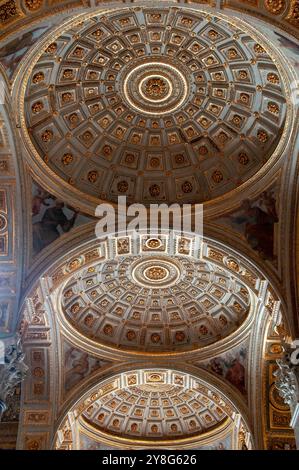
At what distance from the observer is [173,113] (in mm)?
20812

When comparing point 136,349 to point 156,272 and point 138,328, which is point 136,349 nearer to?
point 138,328

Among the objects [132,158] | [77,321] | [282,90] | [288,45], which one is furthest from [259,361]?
[288,45]

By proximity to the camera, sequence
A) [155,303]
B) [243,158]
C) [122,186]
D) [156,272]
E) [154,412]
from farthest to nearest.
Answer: [154,412], [155,303], [156,272], [122,186], [243,158]

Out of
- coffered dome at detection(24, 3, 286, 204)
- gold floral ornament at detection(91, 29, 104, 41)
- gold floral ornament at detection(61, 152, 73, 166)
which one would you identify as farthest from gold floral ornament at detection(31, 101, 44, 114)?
gold floral ornament at detection(91, 29, 104, 41)

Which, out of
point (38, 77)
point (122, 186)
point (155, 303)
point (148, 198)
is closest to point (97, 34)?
point (38, 77)

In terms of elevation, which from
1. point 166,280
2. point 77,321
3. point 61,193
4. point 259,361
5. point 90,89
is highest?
point 90,89

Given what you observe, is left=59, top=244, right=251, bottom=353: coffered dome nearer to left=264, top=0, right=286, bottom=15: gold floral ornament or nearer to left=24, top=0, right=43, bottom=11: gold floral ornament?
left=24, top=0, right=43, bottom=11: gold floral ornament

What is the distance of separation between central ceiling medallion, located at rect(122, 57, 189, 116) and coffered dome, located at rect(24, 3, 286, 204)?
0.03 meters

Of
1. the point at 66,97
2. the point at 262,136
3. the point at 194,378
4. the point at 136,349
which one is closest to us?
the point at 66,97

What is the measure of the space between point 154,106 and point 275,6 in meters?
7.00

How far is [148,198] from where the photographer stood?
21625 millimetres

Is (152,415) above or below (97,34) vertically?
below

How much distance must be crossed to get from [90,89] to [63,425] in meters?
13.8
